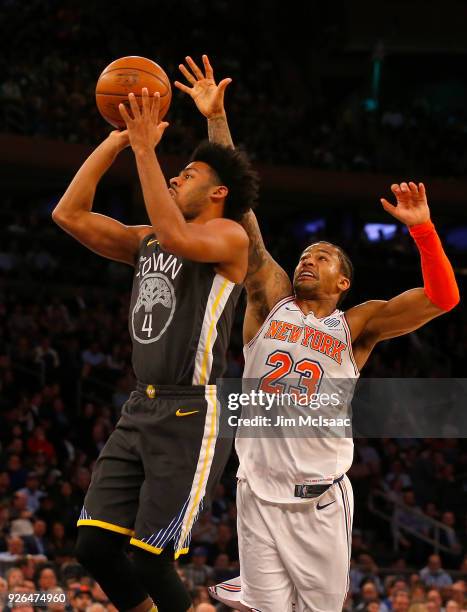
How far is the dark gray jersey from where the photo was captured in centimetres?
370

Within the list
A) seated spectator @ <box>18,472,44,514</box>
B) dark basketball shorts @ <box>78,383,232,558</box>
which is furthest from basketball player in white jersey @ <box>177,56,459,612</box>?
seated spectator @ <box>18,472,44,514</box>

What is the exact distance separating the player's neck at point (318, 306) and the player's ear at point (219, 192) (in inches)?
40.0

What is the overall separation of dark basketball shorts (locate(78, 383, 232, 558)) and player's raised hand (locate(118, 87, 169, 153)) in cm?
90

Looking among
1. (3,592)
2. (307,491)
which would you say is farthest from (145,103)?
(3,592)

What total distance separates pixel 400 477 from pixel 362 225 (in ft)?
28.9

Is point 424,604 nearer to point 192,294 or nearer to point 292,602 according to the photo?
point 292,602

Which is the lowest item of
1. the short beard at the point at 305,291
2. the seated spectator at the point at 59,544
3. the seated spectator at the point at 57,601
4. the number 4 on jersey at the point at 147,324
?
the seated spectator at the point at 57,601

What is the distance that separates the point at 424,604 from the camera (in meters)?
7.50

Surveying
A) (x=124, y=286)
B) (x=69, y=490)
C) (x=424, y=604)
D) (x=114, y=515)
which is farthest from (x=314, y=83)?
(x=114, y=515)

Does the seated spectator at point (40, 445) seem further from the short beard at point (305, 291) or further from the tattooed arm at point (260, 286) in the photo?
the short beard at point (305, 291)

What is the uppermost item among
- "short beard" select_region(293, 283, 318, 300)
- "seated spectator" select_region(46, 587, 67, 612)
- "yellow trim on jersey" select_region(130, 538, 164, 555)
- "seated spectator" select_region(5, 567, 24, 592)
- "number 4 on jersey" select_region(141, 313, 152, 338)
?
"short beard" select_region(293, 283, 318, 300)

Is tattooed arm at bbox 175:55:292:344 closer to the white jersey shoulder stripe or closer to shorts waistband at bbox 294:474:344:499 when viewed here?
the white jersey shoulder stripe

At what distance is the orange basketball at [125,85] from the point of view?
4.07 meters

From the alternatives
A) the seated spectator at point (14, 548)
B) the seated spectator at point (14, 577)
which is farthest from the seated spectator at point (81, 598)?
the seated spectator at point (14, 548)
